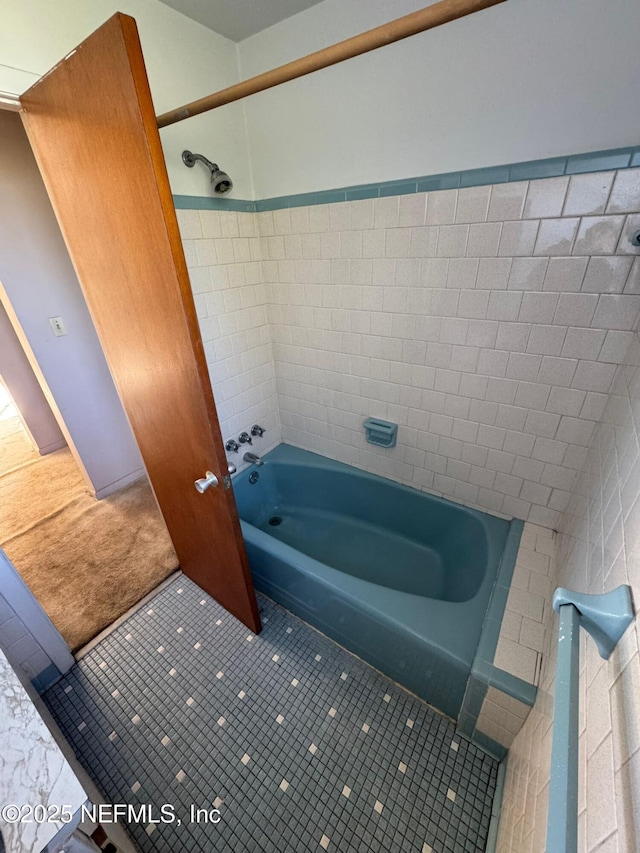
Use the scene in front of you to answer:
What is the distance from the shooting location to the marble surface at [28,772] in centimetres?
52

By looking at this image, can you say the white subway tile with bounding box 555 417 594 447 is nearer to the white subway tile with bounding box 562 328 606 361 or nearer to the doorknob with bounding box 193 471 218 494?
the white subway tile with bounding box 562 328 606 361

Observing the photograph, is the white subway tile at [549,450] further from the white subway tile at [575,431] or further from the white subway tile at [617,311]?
the white subway tile at [617,311]

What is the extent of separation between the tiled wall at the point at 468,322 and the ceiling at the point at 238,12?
65 cm

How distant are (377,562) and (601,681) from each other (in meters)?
1.45

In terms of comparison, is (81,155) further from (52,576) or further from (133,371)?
(52,576)

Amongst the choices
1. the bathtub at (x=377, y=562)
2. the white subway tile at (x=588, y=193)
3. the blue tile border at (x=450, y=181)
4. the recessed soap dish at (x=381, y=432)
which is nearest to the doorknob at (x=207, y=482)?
the bathtub at (x=377, y=562)

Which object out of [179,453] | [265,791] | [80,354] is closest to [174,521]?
[179,453]

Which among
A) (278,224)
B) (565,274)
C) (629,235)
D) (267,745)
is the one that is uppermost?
(278,224)

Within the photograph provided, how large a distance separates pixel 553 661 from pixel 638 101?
62.6 inches

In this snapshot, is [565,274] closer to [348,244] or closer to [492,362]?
[492,362]

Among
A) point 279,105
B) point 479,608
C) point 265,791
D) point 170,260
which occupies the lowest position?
point 265,791

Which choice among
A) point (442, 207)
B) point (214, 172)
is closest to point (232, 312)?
point (214, 172)

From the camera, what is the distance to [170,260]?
3.08ft

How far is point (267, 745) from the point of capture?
1.26 m
